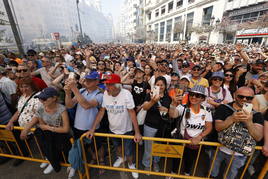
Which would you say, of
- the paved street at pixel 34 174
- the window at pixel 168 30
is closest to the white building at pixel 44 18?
the paved street at pixel 34 174

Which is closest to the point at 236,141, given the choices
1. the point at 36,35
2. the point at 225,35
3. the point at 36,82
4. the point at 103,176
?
the point at 103,176

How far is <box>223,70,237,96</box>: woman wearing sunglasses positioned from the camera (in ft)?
11.8

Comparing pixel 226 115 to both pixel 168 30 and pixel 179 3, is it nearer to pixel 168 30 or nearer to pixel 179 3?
pixel 179 3

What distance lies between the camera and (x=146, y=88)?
127 inches

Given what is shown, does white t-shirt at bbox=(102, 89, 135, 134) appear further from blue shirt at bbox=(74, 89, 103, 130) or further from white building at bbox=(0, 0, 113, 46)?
white building at bbox=(0, 0, 113, 46)

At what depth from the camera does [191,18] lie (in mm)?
38906

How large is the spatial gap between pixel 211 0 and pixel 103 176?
43.0 meters

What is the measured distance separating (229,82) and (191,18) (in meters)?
44.4

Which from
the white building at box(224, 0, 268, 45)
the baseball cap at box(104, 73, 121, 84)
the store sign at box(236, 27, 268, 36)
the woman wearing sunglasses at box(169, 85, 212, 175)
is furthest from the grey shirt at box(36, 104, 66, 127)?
the store sign at box(236, 27, 268, 36)

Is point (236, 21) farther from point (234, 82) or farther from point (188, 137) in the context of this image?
point (188, 137)

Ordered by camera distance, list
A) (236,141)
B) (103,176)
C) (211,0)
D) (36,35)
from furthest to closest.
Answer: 1. (36,35)
2. (211,0)
3. (103,176)
4. (236,141)

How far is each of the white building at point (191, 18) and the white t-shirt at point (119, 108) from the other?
24.2 meters

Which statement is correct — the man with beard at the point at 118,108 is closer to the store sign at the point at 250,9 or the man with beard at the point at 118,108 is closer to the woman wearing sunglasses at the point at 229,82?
the woman wearing sunglasses at the point at 229,82

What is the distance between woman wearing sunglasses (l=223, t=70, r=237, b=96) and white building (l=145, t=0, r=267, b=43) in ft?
70.2
